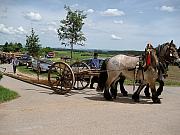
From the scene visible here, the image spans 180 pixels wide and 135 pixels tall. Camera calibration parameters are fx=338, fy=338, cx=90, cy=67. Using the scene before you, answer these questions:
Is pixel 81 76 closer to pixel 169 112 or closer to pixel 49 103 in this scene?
pixel 49 103

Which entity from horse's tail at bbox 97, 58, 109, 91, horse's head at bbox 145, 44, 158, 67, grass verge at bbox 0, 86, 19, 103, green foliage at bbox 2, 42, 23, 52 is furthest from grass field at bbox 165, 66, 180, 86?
green foliage at bbox 2, 42, 23, 52

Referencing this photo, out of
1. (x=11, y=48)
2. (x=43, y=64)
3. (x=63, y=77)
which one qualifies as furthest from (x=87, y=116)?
(x=11, y=48)

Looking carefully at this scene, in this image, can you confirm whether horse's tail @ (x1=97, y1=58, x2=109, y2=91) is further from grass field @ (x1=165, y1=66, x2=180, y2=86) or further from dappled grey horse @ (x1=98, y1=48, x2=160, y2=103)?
grass field @ (x1=165, y1=66, x2=180, y2=86)

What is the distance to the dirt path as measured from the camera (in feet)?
26.1

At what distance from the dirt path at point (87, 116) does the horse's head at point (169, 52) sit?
1.63 m

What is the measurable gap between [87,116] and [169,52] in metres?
4.67

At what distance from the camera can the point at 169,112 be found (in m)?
10.5

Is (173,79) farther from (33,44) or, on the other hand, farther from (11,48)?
(11,48)

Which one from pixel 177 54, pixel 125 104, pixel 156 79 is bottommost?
pixel 125 104

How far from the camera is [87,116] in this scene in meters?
9.62

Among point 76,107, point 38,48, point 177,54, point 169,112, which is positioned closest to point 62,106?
point 76,107

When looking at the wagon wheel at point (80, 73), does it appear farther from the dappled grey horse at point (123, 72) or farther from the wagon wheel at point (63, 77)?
the dappled grey horse at point (123, 72)

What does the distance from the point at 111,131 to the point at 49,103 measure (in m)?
4.68

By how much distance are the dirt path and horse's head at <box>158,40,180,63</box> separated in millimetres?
1634
